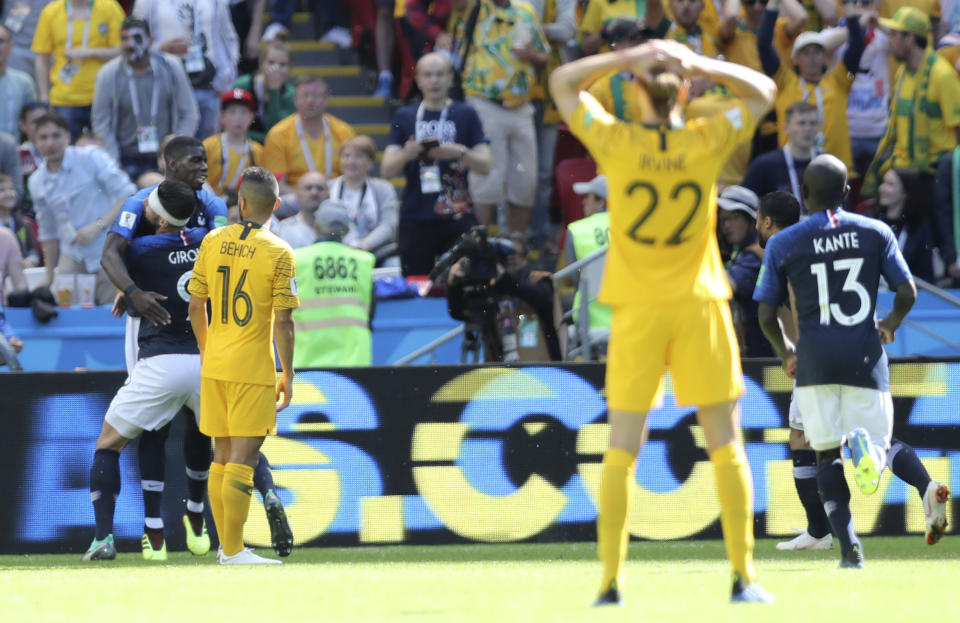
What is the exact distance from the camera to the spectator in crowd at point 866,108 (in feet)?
47.4

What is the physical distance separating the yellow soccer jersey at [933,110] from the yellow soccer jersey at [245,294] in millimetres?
7109

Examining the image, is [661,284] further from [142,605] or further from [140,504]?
[140,504]

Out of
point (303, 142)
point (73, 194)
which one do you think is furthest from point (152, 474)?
point (303, 142)

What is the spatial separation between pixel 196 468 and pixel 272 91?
6281mm

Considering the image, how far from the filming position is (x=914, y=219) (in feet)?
43.4

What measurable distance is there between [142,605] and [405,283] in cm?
643

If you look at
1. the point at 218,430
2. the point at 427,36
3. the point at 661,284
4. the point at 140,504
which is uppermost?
the point at 427,36

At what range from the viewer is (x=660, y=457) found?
9.62 meters

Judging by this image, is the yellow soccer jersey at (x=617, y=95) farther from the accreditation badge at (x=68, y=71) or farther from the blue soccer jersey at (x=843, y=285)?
the accreditation badge at (x=68, y=71)

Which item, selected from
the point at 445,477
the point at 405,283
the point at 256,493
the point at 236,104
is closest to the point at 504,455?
the point at 445,477

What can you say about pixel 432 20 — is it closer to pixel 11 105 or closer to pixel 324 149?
pixel 324 149

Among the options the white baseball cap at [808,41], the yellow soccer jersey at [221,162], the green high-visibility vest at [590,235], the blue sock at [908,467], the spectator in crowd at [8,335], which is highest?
the white baseball cap at [808,41]

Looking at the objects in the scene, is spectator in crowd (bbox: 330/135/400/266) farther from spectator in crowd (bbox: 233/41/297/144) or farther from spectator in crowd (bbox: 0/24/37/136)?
spectator in crowd (bbox: 0/24/37/136)

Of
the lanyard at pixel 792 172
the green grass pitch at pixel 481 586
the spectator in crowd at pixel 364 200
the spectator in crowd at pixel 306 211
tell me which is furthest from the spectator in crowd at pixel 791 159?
the green grass pitch at pixel 481 586
